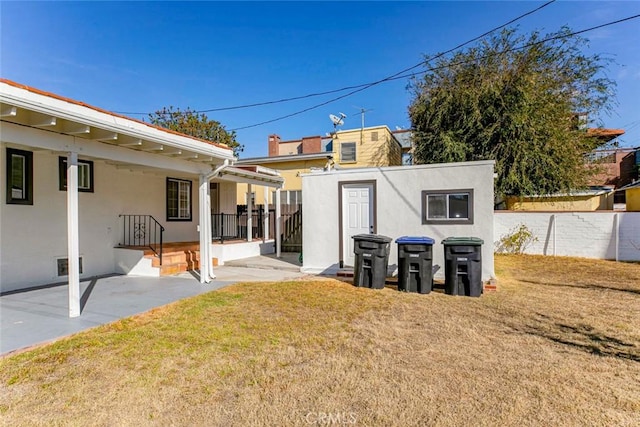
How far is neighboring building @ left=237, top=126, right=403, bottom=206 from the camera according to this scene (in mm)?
16797

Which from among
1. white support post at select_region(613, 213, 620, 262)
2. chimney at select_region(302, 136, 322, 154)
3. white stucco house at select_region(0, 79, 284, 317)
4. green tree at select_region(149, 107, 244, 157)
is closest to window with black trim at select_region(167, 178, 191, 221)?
white stucco house at select_region(0, 79, 284, 317)

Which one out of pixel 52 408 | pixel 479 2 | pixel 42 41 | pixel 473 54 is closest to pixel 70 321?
pixel 52 408

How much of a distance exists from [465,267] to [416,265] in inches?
36.5

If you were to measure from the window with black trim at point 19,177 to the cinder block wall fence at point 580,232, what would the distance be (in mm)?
13279

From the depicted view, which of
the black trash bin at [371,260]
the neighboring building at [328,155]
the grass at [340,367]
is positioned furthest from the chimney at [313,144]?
the grass at [340,367]

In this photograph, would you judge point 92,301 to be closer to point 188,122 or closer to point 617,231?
point 617,231

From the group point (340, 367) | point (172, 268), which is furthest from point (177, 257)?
point (340, 367)

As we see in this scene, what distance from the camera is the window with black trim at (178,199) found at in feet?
34.5

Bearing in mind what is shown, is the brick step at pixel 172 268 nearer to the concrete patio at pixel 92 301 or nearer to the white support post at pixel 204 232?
the concrete patio at pixel 92 301

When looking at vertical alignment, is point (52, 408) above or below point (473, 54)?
below

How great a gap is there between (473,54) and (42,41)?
54.1ft

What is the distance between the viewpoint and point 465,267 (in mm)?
6562

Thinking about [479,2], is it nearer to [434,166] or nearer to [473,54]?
[473,54]

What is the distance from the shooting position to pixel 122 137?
5688 millimetres
